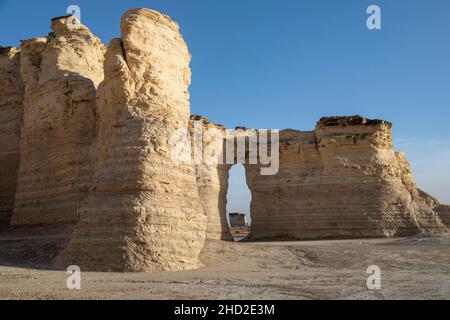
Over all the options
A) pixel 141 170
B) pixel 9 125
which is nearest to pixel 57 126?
pixel 9 125

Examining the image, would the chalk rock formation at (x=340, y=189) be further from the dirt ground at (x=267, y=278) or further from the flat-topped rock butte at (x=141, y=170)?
the dirt ground at (x=267, y=278)

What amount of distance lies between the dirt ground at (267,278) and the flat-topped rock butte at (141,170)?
1.10 meters

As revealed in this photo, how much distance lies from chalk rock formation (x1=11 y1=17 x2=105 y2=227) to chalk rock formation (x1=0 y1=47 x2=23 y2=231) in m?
1.51

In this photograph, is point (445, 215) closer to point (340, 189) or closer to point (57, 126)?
point (340, 189)

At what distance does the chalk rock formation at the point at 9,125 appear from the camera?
16688 mm

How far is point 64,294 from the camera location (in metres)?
6.63

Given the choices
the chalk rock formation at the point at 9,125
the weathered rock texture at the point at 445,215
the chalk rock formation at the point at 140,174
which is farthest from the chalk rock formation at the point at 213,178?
the chalk rock formation at the point at 140,174

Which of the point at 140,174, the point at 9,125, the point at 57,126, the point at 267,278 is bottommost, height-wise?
the point at 267,278

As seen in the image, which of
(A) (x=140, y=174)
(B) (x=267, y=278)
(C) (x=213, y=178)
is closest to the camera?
(B) (x=267, y=278)

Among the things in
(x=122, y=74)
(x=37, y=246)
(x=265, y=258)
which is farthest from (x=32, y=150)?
(x=265, y=258)

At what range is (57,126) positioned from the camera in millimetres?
14727

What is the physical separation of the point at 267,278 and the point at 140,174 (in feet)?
12.2

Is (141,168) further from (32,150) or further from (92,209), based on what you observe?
(32,150)
